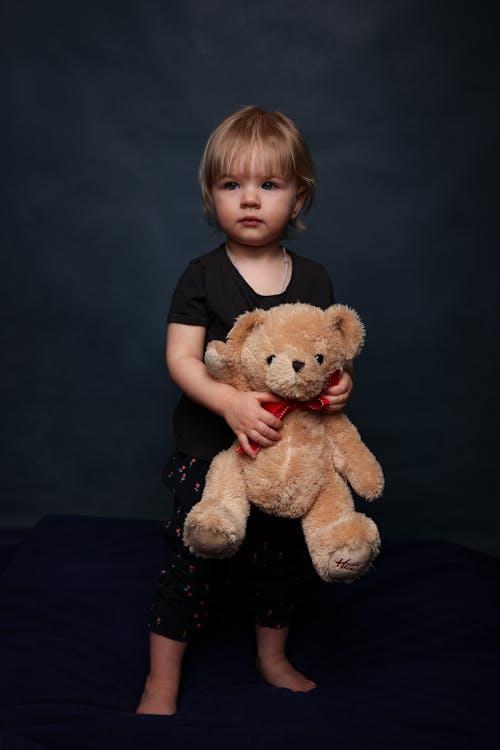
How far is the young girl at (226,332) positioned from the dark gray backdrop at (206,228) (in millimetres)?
938

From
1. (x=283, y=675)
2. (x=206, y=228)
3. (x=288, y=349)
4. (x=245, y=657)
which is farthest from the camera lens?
(x=206, y=228)

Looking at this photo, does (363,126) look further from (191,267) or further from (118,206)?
(191,267)

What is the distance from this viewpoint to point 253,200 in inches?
66.4

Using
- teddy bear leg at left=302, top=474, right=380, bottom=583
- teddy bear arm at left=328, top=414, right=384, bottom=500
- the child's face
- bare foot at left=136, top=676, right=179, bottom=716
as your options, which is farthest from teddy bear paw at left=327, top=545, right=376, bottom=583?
the child's face

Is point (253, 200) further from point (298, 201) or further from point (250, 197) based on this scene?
point (298, 201)

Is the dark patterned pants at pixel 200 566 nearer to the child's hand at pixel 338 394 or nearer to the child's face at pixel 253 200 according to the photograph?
the child's hand at pixel 338 394

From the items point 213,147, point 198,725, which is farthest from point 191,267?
point 198,725

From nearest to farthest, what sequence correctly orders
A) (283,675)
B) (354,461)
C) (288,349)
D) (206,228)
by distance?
(288,349) → (354,461) → (283,675) → (206,228)

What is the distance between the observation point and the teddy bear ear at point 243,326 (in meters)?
1.56

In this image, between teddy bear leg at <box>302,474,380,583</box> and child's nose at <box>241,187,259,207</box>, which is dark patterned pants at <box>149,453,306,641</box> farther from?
child's nose at <box>241,187,259,207</box>

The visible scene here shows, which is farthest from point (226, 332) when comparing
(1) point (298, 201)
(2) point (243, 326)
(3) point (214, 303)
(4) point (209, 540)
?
(4) point (209, 540)

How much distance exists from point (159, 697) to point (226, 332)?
0.72 m

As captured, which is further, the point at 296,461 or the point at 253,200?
the point at 253,200

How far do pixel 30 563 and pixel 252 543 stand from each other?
78 cm
